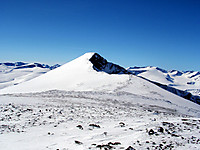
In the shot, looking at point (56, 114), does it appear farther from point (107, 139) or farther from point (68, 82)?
point (68, 82)

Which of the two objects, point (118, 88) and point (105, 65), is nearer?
point (118, 88)

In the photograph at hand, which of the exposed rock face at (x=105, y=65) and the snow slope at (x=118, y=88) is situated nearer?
the snow slope at (x=118, y=88)

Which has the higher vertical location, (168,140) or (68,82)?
(68,82)

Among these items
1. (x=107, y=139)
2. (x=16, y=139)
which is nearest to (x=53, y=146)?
(x=16, y=139)

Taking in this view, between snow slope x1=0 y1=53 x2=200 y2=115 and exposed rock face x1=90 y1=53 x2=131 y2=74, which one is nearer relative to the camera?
snow slope x1=0 y1=53 x2=200 y2=115

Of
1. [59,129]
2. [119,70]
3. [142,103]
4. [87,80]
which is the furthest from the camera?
[119,70]

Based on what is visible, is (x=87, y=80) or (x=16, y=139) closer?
(x=16, y=139)

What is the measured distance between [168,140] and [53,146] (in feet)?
23.5

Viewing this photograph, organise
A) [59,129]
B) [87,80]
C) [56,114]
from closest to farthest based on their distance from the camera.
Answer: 1. [59,129]
2. [56,114]
3. [87,80]

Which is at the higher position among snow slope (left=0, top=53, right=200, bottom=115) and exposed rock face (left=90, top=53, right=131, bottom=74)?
exposed rock face (left=90, top=53, right=131, bottom=74)

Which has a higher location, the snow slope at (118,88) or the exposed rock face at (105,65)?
the exposed rock face at (105,65)

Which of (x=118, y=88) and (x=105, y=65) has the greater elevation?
(x=105, y=65)

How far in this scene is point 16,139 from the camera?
1005 centimetres

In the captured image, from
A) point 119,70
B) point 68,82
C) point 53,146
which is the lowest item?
point 53,146
